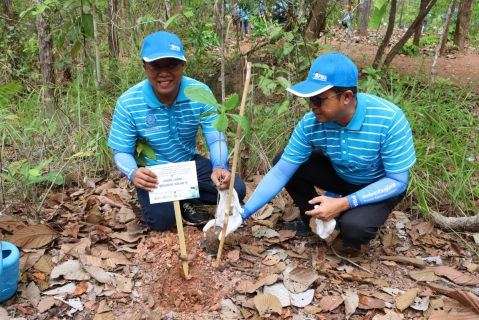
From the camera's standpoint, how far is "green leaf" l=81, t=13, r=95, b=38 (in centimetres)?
361

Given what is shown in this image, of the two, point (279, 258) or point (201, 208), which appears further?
point (201, 208)

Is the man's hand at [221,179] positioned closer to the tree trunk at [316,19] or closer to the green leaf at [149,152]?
the green leaf at [149,152]

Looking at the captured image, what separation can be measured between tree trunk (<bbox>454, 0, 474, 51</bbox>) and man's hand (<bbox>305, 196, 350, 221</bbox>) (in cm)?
641

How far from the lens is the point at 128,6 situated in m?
6.01

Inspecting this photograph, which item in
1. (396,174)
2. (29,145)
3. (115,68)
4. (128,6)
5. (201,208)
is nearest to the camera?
(396,174)

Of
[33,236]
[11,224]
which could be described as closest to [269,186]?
[33,236]

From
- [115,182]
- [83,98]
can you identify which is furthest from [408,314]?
[83,98]

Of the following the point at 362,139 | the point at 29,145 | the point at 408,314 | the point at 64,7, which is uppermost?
the point at 64,7

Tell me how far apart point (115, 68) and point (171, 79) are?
9.72 feet

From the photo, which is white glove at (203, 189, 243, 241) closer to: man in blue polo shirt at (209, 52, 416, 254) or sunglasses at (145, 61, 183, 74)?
man in blue polo shirt at (209, 52, 416, 254)

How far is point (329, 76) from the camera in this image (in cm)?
186

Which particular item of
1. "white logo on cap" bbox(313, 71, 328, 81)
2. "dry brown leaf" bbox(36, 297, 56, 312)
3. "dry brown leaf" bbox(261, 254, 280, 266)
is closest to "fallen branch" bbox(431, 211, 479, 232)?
"dry brown leaf" bbox(261, 254, 280, 266)

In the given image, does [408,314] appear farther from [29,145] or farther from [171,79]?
[29,145]

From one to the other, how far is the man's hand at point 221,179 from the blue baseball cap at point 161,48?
2.12 ft
